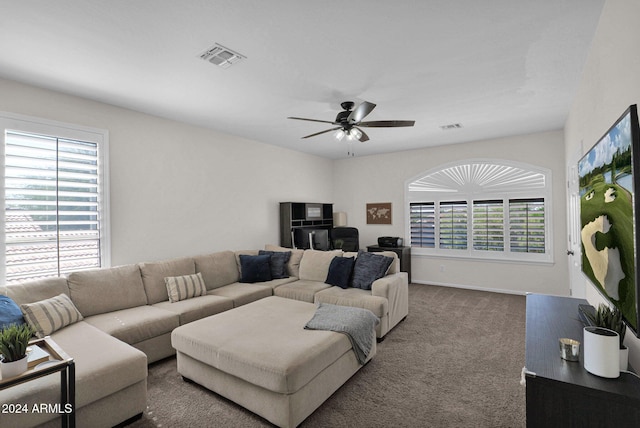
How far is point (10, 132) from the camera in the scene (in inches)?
117

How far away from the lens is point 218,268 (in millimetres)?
4312

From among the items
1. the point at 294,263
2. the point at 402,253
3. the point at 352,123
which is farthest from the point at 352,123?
the point at 402,253

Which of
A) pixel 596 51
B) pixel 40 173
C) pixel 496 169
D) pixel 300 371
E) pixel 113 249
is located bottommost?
pixel 300 371

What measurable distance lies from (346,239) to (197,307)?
376cm

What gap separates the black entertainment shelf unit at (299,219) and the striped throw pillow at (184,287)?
2211 millimetres

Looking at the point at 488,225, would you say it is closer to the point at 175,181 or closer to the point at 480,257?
the point at 480,257

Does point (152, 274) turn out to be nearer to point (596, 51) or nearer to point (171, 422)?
point (171, 422)

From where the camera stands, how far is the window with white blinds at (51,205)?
2982 mm

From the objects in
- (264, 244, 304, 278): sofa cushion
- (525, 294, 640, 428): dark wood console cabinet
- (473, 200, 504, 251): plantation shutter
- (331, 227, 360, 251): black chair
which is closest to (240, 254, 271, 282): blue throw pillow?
(264, 244, 304, 278): sofa cushion

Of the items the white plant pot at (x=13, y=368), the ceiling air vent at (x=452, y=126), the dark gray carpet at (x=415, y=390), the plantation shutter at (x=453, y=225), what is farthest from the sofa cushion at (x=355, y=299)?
the plantation shutter at (x=453, y=225)

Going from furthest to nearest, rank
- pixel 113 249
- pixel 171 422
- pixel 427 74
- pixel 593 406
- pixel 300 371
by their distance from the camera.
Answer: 1. pixel 113 249
2. pixel 427 74
3. pixel 171 422
4. pixel 300 371
5. pixel 593 406

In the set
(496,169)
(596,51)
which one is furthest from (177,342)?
(496,169)

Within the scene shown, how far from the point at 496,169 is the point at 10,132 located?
6648mm

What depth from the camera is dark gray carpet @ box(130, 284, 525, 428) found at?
7.06 ft
